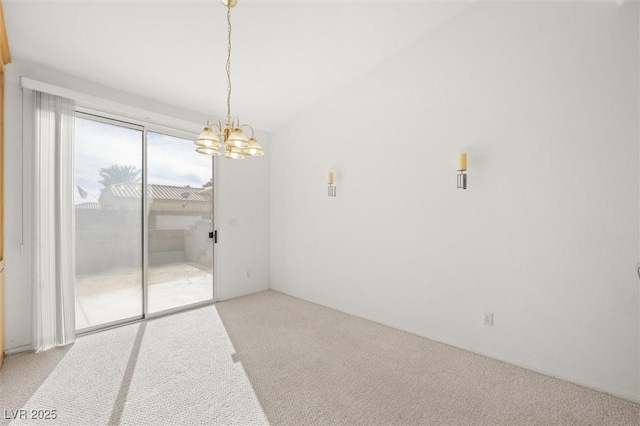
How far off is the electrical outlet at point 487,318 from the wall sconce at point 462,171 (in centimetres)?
121

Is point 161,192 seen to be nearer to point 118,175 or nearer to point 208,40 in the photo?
point 118,175

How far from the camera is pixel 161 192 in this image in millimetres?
3527

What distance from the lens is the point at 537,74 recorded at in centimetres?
227

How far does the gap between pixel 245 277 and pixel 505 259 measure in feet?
11.5

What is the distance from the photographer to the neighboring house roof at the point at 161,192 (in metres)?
3.17

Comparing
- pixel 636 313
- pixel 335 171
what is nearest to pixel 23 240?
pixel 335 171

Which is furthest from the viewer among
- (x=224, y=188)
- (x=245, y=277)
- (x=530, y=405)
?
(x=245, y=277)

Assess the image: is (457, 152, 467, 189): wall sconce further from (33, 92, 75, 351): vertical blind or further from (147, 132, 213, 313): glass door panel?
(33, 92, 75, 351): vertical blind

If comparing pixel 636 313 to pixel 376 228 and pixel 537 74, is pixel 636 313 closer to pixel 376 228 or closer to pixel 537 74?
pixel 537 74

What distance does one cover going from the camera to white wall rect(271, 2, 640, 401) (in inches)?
77.9

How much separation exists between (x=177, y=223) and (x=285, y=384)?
103 inches

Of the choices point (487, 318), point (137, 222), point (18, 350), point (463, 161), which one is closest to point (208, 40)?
point (137, 222)

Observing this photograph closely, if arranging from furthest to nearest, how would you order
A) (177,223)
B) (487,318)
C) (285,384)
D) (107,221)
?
(177,223) → (107,221) → (487,318) → (285,384)

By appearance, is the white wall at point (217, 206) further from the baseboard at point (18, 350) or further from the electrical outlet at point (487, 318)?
the electrical outlet at point (487, 318)
